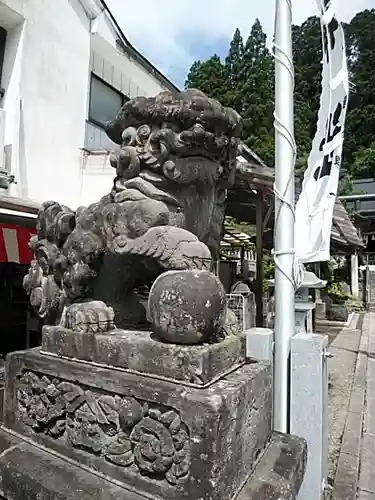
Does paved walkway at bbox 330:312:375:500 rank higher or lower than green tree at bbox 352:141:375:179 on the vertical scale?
lower

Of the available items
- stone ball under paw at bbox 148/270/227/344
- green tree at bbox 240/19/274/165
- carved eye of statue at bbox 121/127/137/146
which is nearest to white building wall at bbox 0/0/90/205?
carved eye of statue at bbox 121/127/137/146

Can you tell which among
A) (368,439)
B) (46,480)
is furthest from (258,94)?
(46,480)

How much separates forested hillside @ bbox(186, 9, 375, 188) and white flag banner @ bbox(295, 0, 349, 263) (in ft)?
54.4

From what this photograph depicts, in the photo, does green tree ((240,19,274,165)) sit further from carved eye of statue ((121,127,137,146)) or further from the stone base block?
the stone base block

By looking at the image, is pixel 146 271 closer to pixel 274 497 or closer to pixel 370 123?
pixel 274 497

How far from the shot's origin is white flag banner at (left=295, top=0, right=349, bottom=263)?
2400mm

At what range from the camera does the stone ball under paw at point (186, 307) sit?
4.22ft

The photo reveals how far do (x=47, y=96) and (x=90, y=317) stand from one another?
5.52m

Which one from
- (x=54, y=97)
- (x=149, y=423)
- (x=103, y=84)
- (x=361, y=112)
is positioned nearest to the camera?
(x=149, y=423)

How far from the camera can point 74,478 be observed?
1.36 meters

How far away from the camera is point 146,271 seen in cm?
167

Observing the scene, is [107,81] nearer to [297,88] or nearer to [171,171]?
[171,171]

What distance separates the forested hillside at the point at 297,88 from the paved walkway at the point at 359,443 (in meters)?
14.4

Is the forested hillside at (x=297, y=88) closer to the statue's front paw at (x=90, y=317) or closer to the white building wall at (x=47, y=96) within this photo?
the white building wall at (x=47, y=96)
